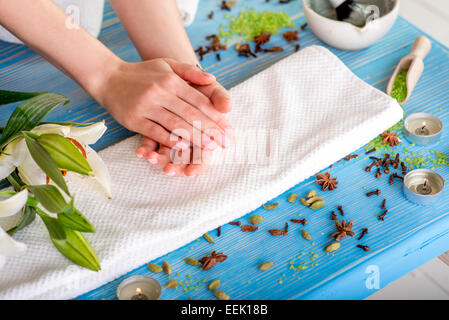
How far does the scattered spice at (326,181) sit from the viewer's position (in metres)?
0.87

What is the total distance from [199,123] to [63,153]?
307 millimetres

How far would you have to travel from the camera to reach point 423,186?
860 mm

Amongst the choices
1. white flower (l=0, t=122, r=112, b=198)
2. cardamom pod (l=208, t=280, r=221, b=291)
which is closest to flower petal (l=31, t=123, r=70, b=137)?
white flower (l=0, t=122, r=112, b=198)

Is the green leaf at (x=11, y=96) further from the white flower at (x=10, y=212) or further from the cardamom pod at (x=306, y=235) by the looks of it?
the cardamom pod at (x=306, y=235)

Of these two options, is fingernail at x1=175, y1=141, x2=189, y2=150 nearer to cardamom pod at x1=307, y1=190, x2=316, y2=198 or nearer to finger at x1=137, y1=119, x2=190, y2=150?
finger at x1=137, y1=119, x2=190, y2=150

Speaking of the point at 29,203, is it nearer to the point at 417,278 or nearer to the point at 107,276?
the point at 107,276

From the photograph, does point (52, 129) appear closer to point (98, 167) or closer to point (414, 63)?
point (98, 167)

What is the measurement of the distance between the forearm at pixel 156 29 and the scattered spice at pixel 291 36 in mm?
267

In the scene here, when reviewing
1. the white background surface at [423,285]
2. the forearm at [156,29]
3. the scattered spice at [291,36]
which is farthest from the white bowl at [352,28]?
the white background surface at [423,285]

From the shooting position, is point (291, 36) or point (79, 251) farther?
point (291, 36)

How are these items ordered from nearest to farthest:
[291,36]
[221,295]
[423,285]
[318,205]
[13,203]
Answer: [13,203]
[221,295]
[318,205]
[423,285]
[291,36]

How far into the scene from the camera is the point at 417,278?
1.06 m

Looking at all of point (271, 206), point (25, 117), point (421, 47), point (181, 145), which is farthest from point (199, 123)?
point (421, 47)

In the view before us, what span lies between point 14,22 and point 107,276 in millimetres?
545
